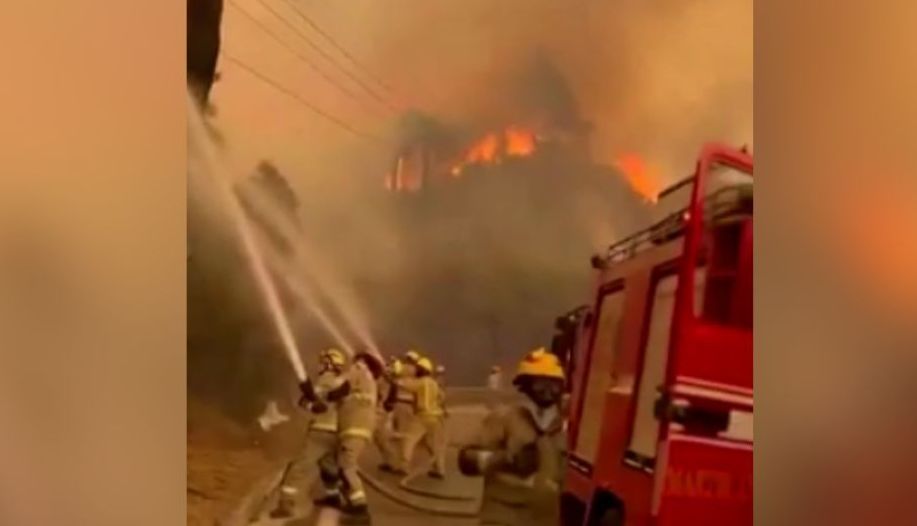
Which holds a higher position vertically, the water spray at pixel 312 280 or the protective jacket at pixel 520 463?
the water spray at pixel 312 280

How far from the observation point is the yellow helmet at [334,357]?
1238mm

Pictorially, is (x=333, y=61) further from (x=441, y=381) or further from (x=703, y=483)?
(x=703, y=483)

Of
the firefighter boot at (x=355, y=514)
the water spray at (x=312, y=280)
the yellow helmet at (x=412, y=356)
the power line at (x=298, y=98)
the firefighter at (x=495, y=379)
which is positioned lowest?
the firefighter boot at (x=355, y=514)

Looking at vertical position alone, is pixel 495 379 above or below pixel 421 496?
above

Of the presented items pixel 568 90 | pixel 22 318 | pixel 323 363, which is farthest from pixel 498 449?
pixel 22 318

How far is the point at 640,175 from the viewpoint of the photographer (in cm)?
128

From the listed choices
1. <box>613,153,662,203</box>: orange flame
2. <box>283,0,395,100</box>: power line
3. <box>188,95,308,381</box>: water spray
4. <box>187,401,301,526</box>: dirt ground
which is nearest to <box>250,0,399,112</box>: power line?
<box>283,0,395,100</box>: power line

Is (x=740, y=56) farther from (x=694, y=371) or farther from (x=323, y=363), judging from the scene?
(x=323, y=363)

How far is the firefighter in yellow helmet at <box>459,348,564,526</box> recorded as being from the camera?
4.16 ft

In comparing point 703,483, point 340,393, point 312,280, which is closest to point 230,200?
point 312,280

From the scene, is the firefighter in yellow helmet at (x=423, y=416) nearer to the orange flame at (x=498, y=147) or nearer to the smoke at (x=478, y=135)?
the smoke at (x=478, y=135)

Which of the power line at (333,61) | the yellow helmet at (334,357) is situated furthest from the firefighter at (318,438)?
the power line at (333,61)

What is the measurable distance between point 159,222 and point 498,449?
38cm

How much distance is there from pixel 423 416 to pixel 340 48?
355mm
